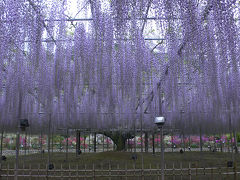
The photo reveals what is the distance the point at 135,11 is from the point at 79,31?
2.53 m

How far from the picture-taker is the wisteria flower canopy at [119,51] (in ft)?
13.5

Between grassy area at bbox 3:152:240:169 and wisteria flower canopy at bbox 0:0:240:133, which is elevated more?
wisteria flower canopy at bbox 0:0:240:133

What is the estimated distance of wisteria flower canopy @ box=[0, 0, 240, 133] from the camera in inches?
162

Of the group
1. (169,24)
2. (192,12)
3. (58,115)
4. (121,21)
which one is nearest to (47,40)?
(121,21)

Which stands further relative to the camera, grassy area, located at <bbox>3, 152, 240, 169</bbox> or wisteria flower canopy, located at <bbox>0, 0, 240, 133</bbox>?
grassy area, located at <bbox>3, 152, 240, 169</bbox>

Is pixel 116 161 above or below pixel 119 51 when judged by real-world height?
below

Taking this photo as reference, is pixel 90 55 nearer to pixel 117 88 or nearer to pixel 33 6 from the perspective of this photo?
pixel 33 6

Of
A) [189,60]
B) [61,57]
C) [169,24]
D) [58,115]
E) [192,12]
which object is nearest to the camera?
[192,12]

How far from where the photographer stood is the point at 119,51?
6441 millimetres

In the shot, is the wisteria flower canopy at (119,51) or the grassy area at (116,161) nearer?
the wisteria flower canopy at (119,51)

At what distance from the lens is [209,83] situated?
8.71 metres

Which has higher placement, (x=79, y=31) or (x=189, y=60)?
(x=79, y=31)

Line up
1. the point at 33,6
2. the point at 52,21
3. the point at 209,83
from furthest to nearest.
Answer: the point at 209,83, the point at 52,21, the point at 33,6

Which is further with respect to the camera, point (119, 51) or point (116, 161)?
point (116, 161)
